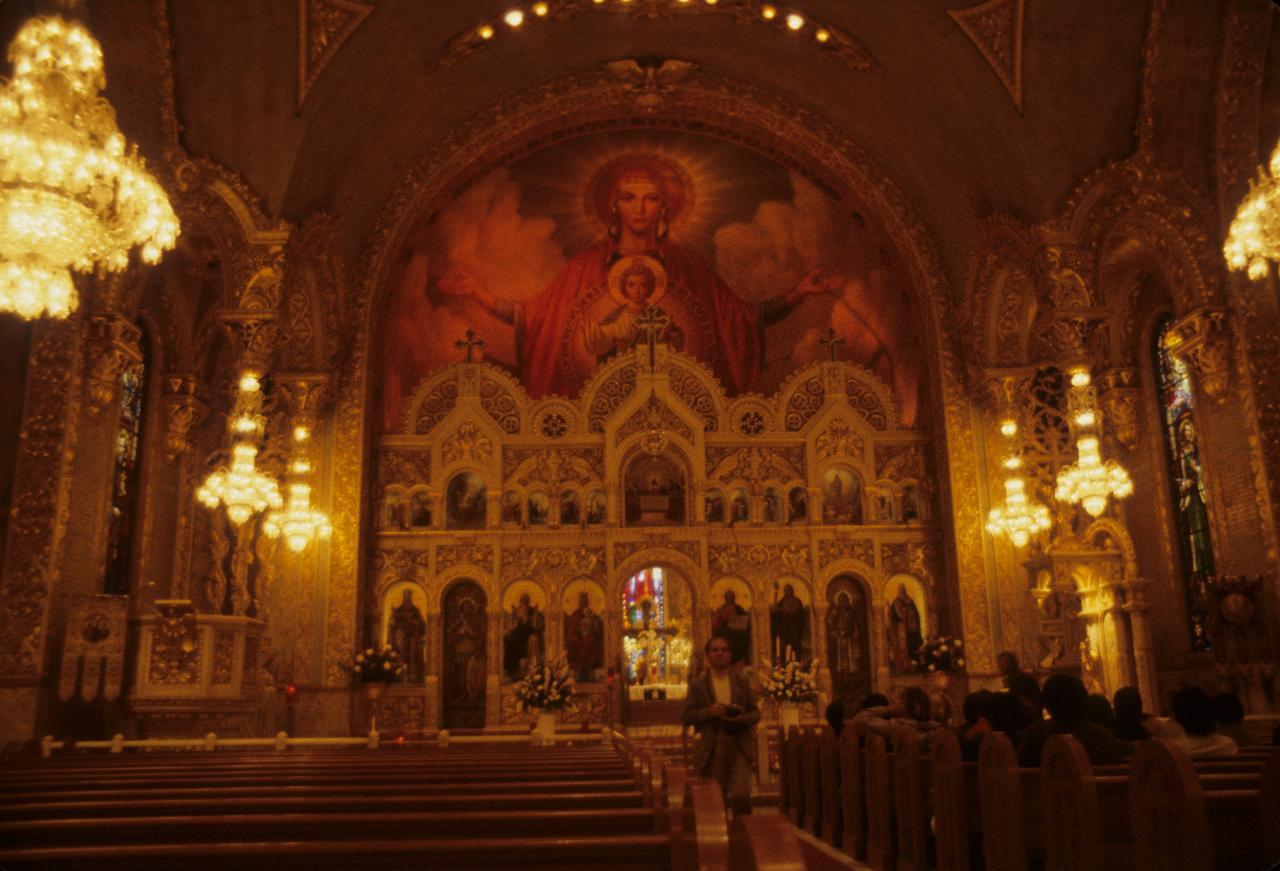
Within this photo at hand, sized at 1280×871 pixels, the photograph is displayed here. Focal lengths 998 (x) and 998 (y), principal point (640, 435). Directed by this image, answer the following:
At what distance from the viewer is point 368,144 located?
1739 cm

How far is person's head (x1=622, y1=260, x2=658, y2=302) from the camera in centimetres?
2025

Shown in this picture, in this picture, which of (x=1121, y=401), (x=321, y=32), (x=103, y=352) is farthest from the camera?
(x=1121, y=401)

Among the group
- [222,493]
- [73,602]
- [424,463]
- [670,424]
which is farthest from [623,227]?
[73,602]

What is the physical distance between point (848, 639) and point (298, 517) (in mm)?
9927

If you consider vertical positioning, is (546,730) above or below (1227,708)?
below

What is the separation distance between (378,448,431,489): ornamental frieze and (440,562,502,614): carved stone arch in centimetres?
183

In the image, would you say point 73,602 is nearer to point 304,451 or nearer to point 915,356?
point 304,451

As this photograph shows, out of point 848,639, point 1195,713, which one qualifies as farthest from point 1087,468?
point 1195,713

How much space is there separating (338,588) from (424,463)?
A: 2.98 m

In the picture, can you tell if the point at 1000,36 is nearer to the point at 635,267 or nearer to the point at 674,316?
the point at 674,316

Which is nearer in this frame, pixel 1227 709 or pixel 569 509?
pixel 1227 709

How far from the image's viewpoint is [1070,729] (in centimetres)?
534

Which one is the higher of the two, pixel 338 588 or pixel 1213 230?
pixel 1213 230

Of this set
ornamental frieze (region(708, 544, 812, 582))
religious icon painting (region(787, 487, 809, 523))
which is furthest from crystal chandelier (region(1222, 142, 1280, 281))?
ornamental frieze (region(708, 544, 812, 582))
